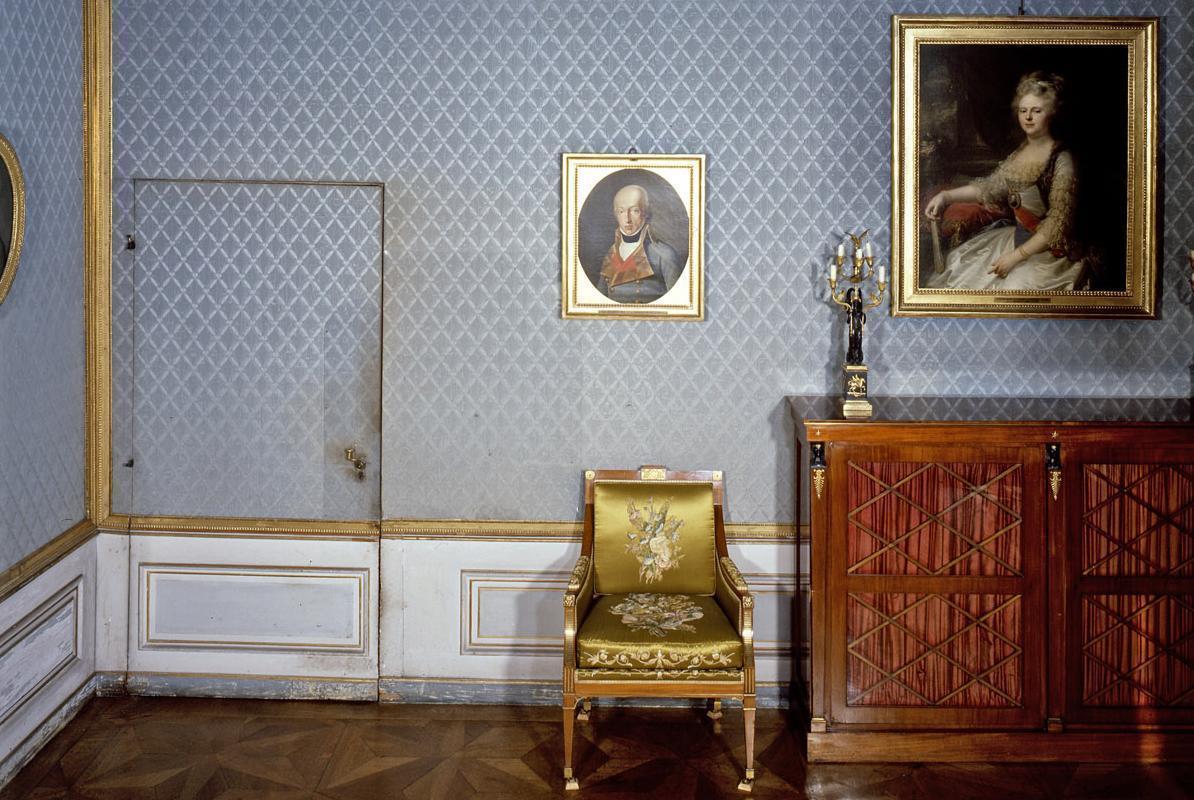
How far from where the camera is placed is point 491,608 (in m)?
4.23

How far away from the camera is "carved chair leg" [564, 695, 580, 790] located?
3504mm

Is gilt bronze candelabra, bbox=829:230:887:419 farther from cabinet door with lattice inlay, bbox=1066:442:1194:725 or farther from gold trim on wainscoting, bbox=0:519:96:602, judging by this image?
gold trim on wainscoting, bbox=0:519:96:602

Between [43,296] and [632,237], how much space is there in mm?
2316

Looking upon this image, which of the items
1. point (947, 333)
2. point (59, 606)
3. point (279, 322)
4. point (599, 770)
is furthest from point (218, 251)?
point (947, 333)

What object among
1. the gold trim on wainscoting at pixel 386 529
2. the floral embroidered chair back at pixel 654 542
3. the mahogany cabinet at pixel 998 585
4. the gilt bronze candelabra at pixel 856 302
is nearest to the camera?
the mahogany cabinet at pixel 998 585

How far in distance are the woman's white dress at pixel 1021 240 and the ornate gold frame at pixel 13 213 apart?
11.4 ft

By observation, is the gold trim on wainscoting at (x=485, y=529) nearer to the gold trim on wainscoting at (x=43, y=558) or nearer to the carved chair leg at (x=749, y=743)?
the carved chair leg at (x=749, y=743)

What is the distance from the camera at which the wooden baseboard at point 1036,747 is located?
12.1 ft

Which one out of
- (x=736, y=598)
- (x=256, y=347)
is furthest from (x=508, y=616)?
(x=256, y=347)

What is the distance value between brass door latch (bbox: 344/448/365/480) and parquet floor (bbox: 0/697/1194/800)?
1.02 metres

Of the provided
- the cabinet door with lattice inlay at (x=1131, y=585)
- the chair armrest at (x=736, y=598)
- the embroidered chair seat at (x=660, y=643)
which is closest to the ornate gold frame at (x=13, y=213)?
the embroidered chair seat at (x=660, y=643)

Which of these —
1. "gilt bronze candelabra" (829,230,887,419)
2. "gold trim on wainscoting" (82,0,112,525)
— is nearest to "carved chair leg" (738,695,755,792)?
"gilt bronze candelabra" (829,230,887,419)

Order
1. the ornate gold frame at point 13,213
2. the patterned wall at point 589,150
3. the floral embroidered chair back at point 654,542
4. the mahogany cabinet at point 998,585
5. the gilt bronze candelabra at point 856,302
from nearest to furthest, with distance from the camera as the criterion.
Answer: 1. the ornate gold frame at point 13,213
2. the mahogany cabinet at point 998,585
3. the gilt bronze candelabra at point 856,302
4. the floral embroidered chair back at point 654,542
5. the patterned wall at point 589,150

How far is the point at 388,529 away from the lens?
420cm
